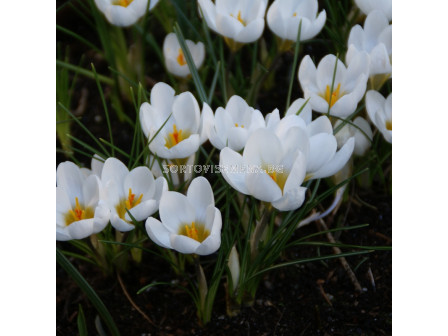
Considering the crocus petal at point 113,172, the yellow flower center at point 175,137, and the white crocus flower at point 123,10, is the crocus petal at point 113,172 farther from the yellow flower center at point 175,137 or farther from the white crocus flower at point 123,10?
the white crocus flower at point 123,10

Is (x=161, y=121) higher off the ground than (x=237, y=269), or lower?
higher

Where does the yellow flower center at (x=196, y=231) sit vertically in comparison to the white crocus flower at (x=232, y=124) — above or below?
below

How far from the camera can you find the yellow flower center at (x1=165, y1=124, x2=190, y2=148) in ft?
3.16

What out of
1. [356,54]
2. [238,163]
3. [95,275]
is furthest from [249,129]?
[95,275]

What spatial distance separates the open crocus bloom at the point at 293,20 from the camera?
1.12 m

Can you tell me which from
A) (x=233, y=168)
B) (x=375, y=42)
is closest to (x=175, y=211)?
(x=233, y=168)

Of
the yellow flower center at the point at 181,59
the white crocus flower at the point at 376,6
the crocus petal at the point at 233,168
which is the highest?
the white crocus flower at the point at 376,6

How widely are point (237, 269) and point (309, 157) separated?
26cm

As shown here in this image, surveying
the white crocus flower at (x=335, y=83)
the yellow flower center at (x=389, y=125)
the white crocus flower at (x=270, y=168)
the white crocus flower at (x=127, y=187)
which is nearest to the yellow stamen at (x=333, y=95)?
the white crocus flower at (x=335, y=83)

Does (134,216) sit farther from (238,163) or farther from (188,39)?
(188,39)

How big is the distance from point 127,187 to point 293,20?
1.48 ft

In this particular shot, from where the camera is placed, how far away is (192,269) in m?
1.14

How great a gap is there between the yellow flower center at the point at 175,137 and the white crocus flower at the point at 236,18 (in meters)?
0.24

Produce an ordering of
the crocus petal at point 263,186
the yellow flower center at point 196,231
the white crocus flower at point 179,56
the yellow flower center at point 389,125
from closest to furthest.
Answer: the crocus petal at point 263,186 < the yellow flower center at point 196,231 < the yellow flower center at point 389,125 < the white crocus flower at point 179,56
